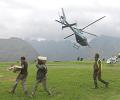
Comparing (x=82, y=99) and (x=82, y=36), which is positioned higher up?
(x=82, y=36)

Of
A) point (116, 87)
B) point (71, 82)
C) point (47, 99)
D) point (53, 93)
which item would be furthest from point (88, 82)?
point (47, 99)

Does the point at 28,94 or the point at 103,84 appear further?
the point at 103,84

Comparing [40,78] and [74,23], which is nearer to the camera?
[40,78]

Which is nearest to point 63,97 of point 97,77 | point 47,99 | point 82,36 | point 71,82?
point 47,99

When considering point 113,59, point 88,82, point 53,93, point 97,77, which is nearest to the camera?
point 53,93

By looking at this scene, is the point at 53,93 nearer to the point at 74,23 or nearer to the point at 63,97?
the point at 63,97

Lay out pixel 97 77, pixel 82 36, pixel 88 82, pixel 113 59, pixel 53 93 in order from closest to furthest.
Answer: pixel 53 93, pixel 97 77, pixel 88 82, pixel 113 59, pixel 82 36

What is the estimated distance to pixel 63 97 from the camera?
82.1 ft

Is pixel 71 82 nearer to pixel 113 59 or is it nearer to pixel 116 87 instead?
pixel 116 87

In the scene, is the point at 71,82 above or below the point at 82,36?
below

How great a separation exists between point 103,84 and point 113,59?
42.6m

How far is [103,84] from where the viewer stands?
3083cm

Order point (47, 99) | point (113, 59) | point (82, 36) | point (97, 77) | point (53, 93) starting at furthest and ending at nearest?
point (82, 36) → point (113, 59) → point (97, 77) → point (53, 93) → point (47, 99)

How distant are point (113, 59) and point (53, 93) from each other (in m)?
47.7
